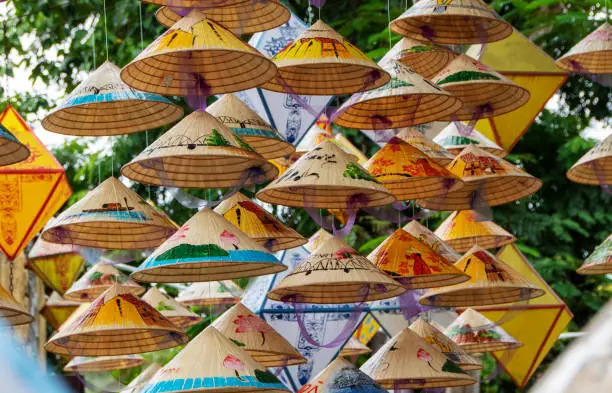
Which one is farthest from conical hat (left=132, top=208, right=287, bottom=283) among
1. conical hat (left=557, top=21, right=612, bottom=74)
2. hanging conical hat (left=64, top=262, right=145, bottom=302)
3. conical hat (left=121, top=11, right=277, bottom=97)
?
hanging conical hat (left=64, top=262, right=145, bottom=302)

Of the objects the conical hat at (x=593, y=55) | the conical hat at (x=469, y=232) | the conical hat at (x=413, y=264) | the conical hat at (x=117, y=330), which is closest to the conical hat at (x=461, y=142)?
the conical hat at (x=469, y=232)

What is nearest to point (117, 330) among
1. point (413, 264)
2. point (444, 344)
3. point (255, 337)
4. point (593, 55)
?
point (255, 337)

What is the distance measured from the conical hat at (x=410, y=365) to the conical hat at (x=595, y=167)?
4.01 feet

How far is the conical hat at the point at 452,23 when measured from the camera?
5.07 meters

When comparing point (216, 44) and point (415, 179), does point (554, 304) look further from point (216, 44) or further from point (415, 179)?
point (216, 44)

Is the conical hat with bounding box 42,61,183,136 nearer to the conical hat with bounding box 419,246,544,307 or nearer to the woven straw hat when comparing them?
the woven straw hat

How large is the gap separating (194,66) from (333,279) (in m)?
1.03

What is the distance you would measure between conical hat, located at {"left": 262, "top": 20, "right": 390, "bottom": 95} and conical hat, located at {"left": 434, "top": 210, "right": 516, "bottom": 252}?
1.86 m

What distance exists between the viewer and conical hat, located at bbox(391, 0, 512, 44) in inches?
200

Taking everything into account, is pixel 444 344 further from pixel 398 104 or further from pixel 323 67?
pixel 323 67

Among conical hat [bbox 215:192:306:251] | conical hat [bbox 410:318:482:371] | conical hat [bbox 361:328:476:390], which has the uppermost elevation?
conical hat [bbox 215:192:306:251]

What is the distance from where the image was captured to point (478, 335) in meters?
6.48

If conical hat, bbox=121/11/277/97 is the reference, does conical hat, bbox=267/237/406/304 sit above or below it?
below

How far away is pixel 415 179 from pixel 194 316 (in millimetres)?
2148
